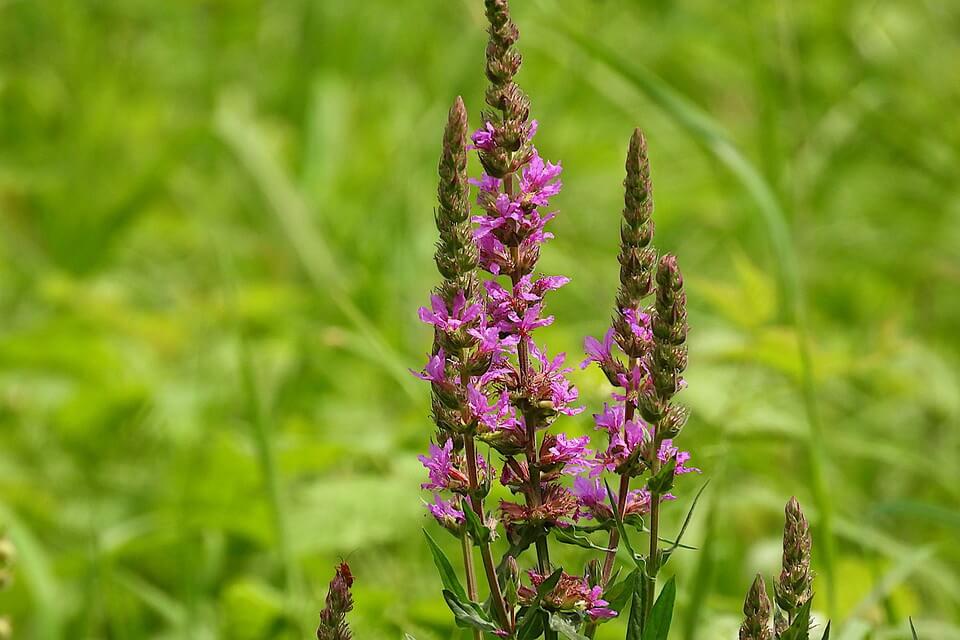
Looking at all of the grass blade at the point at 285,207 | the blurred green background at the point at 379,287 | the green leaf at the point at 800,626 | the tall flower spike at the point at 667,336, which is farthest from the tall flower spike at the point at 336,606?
the grass blade at the point at 285,207

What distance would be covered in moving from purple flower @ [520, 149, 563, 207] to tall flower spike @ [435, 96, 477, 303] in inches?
3.1

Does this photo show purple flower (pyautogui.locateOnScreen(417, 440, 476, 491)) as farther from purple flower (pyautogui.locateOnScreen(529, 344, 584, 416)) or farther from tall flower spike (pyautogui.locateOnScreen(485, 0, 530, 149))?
tall flower spike (pyautogui.locateOnScreen(485, 0, 530, 149))

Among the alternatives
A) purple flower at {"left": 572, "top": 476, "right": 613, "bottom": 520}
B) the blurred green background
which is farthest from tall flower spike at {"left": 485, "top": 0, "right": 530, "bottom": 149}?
the blurred green background

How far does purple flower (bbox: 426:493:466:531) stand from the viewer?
1.14m

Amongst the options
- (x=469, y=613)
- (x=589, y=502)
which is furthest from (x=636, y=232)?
(x=469, y=613)

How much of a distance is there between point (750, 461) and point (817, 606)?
0.90 meters

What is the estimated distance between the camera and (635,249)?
112 centimetres

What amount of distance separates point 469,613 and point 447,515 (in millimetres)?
93

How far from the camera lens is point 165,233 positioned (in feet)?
15.8

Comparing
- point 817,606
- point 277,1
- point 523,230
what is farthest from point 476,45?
point 523,230

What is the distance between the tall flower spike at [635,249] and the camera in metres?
1.10

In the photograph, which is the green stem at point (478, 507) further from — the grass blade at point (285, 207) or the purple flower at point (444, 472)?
the grass blade at point (285, 207)

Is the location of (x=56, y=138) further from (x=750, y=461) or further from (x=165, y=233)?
(x=750, y=461)

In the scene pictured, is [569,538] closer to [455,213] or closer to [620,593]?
[620,593]
